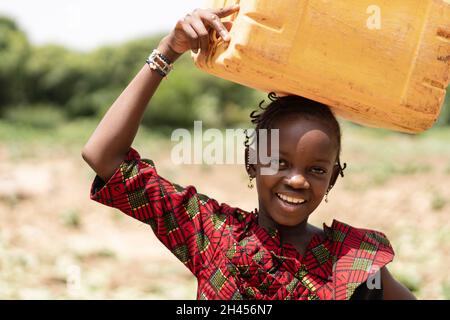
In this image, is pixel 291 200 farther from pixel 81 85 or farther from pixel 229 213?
pixel 81 85

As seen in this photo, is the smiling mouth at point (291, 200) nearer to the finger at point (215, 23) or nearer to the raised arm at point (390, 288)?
the raised arm at point (390, 288)

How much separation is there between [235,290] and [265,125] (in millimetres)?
527

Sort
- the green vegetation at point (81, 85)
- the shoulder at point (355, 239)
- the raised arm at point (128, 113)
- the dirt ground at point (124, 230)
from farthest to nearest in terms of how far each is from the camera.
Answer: the green vegetation at point (81, 85), the dirt ground at point (124, 230), the shoulder at point (355, 239), the raised arm at point (128, 113)

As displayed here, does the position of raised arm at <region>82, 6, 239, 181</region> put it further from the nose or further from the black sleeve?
the black sleeve

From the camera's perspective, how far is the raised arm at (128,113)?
181cm

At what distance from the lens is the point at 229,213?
1.96 metres

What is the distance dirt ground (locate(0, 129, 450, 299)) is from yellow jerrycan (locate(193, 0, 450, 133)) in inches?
110

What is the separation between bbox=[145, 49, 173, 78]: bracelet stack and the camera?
6.10 feet

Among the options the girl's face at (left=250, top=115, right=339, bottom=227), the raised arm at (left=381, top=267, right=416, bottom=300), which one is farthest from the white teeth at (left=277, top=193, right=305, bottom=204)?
the raised arm at (left=381, top=267, right=416, bottom=300)

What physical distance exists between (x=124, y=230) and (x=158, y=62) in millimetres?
6035

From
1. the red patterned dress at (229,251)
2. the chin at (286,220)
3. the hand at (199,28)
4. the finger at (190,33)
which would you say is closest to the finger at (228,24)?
the hand at (199,28)

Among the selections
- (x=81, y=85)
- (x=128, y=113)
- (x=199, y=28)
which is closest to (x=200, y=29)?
(x=199, y=28)

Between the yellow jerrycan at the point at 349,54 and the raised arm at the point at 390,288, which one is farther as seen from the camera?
the raised arm at the point at 390,288
